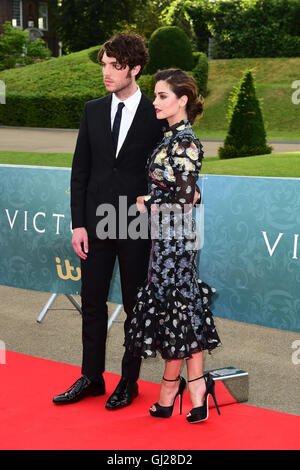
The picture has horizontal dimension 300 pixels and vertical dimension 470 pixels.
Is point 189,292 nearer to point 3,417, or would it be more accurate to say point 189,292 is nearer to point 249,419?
point 249,419

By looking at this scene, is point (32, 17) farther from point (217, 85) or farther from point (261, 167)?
point (261, 167)

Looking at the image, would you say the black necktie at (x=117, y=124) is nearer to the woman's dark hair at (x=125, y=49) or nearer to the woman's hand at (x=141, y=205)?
the woman's dark hair at (x=125, y=49)

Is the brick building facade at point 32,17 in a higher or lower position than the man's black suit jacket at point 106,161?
higher

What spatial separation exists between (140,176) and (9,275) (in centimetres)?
279

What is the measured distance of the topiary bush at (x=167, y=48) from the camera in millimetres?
28125

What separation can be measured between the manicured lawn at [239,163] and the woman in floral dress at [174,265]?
28.9 feet

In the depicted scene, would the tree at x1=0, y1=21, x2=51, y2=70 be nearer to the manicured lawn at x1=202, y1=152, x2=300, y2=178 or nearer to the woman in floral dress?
the manicured lawn at x1=202, y1=152, x2=300, y2=178

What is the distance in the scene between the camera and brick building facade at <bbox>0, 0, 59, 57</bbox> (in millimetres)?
61438

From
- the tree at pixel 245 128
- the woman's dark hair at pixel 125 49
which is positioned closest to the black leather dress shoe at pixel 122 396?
the woman's dark hair at pixel 125 49

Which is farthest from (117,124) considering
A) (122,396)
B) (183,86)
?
(122,396)

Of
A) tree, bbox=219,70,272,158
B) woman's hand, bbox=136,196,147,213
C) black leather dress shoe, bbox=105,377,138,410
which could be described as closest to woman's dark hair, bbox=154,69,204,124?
woman's hand, bbox=136,196,147,213

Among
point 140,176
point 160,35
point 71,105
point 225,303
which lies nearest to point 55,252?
point 225,303

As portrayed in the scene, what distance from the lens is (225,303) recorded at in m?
5.01
